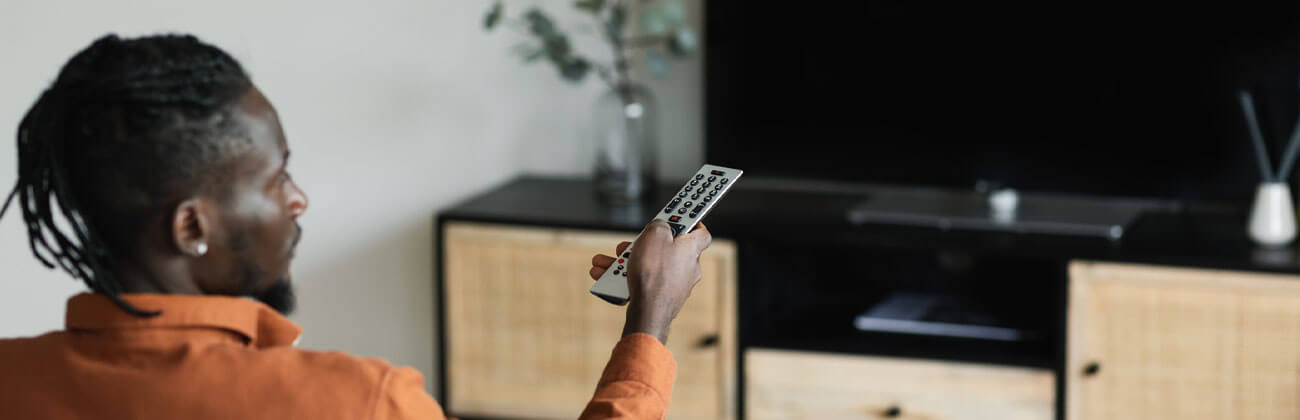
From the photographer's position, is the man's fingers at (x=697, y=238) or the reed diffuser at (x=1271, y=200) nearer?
the man's fingers at (x=697, y=238)

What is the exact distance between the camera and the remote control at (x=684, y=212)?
1.19m

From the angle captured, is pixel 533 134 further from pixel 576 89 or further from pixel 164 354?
pixel 164 354

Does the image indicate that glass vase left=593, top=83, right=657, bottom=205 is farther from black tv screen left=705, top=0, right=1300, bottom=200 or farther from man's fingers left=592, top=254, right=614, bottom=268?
man's fingers left=592, top=254, right=614, bottom=268

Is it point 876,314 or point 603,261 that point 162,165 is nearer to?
point 603,261

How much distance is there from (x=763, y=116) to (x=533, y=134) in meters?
0.57

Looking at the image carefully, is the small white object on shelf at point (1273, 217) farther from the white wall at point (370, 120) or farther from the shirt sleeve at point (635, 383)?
the shirt sleeve at point (635, 383)

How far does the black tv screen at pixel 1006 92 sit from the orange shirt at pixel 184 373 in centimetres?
181

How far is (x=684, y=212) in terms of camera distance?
1.23 metres

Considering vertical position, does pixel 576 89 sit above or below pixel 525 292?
above

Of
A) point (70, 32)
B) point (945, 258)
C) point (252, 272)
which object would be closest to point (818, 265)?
point (945, 258)

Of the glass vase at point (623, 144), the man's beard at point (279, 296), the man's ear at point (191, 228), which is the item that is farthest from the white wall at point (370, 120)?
the man's ear at point (191, 228)

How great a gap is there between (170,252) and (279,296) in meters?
0.14

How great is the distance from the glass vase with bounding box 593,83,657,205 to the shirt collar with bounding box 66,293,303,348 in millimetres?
1787

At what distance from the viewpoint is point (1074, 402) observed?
2.44 m
